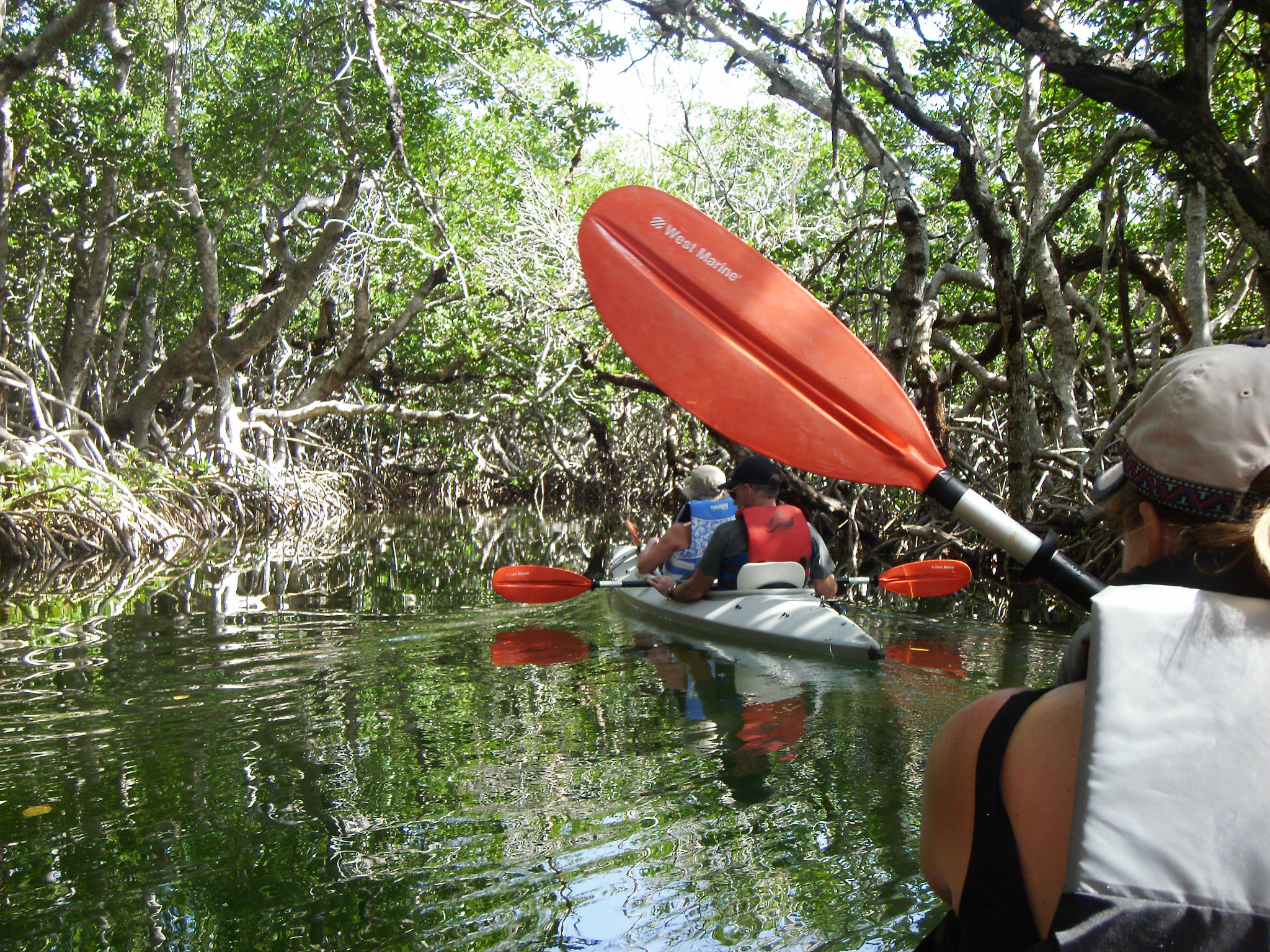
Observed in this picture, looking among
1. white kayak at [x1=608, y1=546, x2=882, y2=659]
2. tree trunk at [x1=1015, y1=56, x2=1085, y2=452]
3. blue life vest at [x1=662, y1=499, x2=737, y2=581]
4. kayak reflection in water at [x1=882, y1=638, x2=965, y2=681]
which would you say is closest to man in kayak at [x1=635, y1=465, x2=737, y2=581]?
blue life vest at [x1=662, y1=499, x2=737, y2=581]

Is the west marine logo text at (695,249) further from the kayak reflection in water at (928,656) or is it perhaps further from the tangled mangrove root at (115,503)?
the tangled mangrove root at (115,503)

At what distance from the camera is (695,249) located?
309 cm

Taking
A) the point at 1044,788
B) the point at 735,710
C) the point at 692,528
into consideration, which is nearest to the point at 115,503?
the point at 692,528

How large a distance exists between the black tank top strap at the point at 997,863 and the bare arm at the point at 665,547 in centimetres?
543

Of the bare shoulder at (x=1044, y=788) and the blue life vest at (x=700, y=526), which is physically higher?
the blue life vest at (x=700, y=526)

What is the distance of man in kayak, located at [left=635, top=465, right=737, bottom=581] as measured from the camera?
21.0ft

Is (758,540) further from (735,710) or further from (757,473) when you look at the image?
(735,710)

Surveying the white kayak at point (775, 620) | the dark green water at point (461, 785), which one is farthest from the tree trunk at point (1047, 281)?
the white kayak at point (775, 620)

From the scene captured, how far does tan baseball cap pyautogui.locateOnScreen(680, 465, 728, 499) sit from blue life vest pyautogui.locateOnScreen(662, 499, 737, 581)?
0.08 metres

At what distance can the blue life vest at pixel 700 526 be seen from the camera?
6365 millimetres

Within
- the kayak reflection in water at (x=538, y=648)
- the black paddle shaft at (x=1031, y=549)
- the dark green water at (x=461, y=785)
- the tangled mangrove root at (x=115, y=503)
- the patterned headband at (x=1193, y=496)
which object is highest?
the tangled mangrove root at (x=115, y=503)

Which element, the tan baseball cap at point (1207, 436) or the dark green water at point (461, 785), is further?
the dark green water at point (461, 785)

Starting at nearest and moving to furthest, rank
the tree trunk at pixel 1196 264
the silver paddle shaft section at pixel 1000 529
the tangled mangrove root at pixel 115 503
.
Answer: the silver paddle shaft section at pixel 1000 529 < the tree trunk at pixel 1196 264 < the tangled mangrove root at pixel 115 503

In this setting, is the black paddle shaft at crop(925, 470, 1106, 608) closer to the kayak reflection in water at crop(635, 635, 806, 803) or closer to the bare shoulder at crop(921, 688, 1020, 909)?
the bare shoulder at crop(921, 688, 1020, 909)
